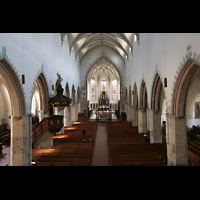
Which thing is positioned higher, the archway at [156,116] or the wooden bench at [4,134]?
the archway at [156,116]

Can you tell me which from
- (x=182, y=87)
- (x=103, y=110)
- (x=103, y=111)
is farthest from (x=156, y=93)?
(x=103, y=110)

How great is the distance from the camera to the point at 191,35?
6.27 meters

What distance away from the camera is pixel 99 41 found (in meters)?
25.8

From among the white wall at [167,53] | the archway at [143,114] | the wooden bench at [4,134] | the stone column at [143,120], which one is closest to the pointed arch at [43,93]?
the wooden bench at [4,134]

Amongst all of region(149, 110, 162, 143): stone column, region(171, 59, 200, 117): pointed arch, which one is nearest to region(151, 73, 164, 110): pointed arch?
region(149, 110, 162, 143): stone column

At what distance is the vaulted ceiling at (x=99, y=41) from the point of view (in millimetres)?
18984

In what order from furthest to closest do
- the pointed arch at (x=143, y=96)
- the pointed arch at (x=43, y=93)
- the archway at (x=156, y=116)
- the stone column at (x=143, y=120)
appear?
the stone column at (x=143, y=120), the pointed arch at (x=143, y=96), the archway at (x=156, y=116), the pointed arch at (x=43, y=93)

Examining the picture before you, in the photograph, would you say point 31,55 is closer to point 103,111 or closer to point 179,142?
point 179,142

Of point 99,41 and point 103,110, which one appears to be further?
point 103,110

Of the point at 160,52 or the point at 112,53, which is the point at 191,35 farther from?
the point at 112,53

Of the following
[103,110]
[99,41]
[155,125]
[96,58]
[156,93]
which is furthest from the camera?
[103,110]

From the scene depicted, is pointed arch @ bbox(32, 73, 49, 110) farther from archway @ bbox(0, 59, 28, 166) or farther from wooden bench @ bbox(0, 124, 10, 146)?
wooden bench @ bbox(0, 124, 10, 146)

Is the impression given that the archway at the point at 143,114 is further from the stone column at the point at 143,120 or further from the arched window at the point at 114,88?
the arched window at the point at 114,88

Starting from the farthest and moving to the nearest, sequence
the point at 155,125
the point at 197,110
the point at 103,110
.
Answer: the point at 103,110 < the point at 197,110 < the point at 155,125
